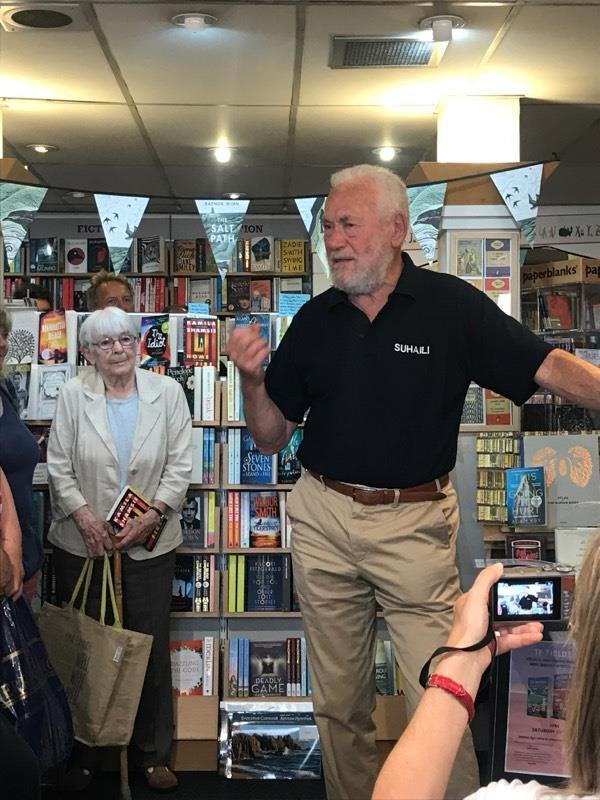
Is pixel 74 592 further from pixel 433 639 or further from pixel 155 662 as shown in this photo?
pixel 433 639

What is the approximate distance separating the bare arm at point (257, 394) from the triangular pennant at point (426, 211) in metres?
2.01

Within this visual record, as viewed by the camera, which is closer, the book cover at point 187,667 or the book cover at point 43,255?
the book cover at point 187,667

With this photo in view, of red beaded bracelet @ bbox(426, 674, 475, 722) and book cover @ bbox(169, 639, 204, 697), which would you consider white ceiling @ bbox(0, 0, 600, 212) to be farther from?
red beaded bracelet @ bbox(426, 674, 475, 722)

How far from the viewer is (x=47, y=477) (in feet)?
12.8

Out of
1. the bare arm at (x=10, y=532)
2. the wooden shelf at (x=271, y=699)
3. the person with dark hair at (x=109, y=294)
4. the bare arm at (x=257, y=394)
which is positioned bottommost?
the wooden shelf at (x=271, y=699)

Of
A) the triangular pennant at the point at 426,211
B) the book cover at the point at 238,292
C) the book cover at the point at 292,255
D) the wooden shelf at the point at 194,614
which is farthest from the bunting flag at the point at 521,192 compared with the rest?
the book cover at the point at 238,292

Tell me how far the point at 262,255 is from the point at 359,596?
712cm

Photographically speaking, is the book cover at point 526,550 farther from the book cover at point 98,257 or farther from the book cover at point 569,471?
the book cover at point 98,257

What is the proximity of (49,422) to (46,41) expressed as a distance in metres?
1.84

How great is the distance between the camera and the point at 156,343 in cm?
410

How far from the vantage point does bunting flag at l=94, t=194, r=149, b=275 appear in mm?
4500

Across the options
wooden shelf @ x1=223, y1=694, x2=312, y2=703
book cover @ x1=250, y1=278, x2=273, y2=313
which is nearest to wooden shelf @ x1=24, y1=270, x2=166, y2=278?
book cover @ x1=250, y1=278, x2=273, y2=313

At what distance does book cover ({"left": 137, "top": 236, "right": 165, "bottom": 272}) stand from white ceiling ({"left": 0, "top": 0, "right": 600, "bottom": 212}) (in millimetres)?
1438

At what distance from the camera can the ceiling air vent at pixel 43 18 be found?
166 inches
